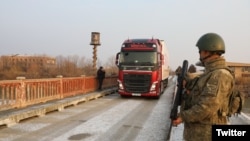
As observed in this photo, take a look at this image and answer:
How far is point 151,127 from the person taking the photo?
9938mm

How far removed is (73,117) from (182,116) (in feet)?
28.6

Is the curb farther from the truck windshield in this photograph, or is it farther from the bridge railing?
the truck windshield

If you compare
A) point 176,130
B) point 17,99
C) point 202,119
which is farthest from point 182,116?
point 17,99

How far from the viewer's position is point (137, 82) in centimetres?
1838

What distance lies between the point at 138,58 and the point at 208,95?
599 inches

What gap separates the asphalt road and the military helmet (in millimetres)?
5242

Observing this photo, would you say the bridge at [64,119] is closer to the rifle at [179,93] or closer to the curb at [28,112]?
the curb at [28,112]

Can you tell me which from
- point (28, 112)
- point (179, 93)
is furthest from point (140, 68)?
point (179, 93)

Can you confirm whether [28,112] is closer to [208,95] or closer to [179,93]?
[179,93]

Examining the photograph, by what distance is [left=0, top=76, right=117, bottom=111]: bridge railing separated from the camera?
1109cm

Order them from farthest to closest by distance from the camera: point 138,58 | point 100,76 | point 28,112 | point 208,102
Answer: point 100,76 < point 138,58 < point 28,112 < point 208,102

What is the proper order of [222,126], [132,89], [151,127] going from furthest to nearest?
[132,89] < [151,127] < [222,126]

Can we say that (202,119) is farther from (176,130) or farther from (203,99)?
(176,130)

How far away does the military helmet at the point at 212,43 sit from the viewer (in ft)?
11.1
